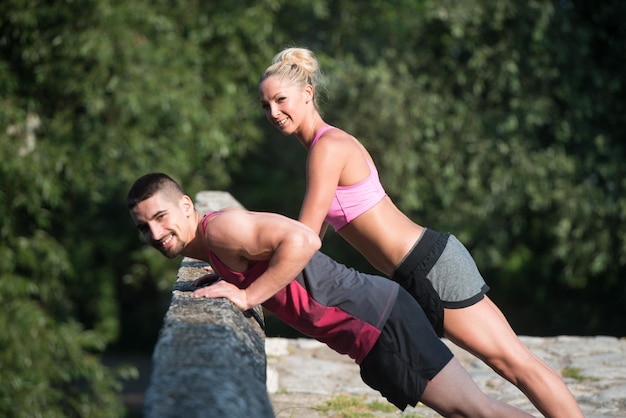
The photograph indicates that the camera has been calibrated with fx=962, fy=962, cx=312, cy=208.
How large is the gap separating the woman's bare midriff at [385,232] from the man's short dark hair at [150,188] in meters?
0.70

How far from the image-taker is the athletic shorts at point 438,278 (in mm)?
3594

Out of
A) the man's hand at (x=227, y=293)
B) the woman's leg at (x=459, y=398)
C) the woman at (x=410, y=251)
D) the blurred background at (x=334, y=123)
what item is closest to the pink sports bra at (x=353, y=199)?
the woman at (x=410, y=251)

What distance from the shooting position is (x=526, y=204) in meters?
12.2

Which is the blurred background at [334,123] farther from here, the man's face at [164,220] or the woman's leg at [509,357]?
the woman's leg at [509,357]

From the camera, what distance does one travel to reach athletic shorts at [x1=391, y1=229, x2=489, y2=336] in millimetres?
3594

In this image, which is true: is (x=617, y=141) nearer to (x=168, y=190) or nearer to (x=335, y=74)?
(x=335, y=74)

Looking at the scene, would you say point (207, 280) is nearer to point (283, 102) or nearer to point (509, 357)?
point (283, 102)

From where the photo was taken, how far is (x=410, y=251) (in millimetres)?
3639

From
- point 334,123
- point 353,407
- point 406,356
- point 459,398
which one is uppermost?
point 406,356

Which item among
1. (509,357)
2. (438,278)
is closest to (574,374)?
(509,357)

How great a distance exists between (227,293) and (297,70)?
3.26ft

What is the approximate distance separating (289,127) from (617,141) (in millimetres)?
9190

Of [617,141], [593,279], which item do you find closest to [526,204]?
[617,141]

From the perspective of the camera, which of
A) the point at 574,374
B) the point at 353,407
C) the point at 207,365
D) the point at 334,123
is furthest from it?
the point at 334,123
